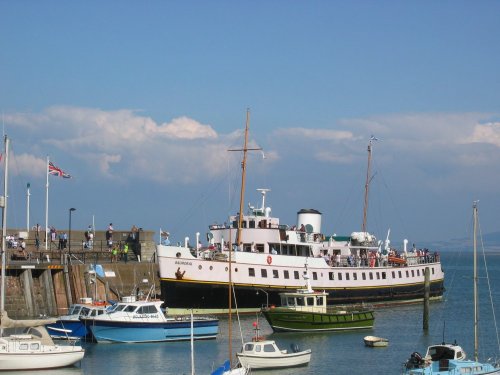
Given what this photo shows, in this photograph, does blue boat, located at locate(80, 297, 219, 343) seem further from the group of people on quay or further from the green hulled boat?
the group of people on quay

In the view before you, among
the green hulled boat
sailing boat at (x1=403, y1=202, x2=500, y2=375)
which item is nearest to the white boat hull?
sailing boat at (x1=403, y1=202, x2=500, y2=375)

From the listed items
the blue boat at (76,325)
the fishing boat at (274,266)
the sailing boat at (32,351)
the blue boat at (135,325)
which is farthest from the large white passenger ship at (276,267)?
the sailing boat at (32,351)

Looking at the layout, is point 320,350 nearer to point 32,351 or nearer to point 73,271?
point 32,351

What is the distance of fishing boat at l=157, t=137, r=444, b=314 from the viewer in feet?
215

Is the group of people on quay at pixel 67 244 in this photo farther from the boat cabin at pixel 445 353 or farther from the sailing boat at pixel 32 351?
the boat cabin at pixel 445 353

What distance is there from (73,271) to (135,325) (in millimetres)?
11516

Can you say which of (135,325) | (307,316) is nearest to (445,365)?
(307,316)

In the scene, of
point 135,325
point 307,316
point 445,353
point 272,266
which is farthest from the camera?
point 272,266

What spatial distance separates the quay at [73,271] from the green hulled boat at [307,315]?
760cm

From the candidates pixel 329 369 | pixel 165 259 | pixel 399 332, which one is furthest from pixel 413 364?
pixel 165 259

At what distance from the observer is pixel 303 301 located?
59.4 metres

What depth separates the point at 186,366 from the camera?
46.9 meters

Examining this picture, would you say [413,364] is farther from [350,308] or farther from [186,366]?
[350,308]

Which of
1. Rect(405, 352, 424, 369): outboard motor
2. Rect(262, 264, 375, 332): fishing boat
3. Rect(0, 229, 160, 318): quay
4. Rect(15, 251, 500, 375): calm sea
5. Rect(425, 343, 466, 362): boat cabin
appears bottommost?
Rect(15, 251, 500, 375): calm sea
